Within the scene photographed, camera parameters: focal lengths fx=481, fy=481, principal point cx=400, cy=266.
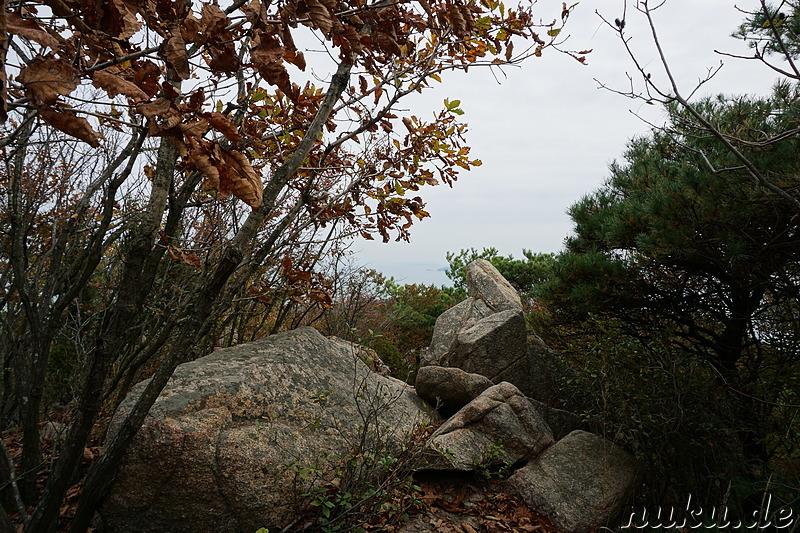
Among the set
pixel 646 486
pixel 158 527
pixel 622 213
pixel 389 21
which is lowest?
pixel 158 527

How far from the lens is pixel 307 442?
3486 millimetres

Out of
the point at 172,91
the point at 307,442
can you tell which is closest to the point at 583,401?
the point at 307,442

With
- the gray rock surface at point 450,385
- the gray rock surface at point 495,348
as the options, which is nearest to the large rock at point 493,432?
the gray rock surface at point 450,385

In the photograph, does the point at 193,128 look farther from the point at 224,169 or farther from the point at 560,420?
the point at 560,420

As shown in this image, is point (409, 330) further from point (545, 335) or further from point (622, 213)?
point (622, 213)

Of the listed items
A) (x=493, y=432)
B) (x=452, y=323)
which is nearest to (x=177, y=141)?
(x=493, y=432)

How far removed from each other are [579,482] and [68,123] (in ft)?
14.1

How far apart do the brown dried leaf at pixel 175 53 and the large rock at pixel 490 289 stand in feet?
25.5

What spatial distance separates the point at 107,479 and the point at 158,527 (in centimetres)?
46

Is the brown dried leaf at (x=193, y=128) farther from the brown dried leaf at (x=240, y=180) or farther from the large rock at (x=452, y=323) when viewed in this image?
the large rock at (x=452, y=323)

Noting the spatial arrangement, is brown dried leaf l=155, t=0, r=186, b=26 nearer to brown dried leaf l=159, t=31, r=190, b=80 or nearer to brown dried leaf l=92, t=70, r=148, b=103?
brown dried leaf l=159, t=31, r=190, b=80

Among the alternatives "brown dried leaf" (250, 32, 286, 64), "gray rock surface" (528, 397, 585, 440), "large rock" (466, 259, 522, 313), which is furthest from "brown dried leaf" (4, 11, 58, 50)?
"large rock" (466, 259, 522, 313)

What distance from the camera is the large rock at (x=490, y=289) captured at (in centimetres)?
865

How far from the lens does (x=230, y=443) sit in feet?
10.2
